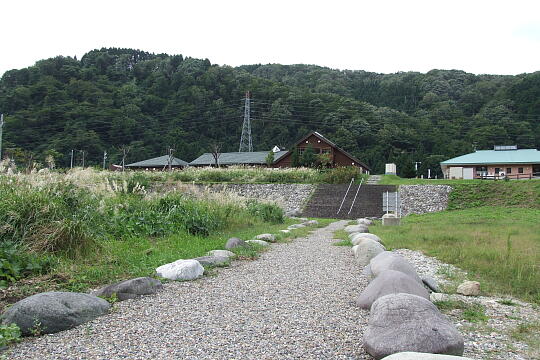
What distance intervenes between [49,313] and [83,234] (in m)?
2.78

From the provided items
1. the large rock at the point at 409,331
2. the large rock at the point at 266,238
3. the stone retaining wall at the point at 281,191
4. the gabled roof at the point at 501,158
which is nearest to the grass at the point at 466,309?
the large rock at the point at 409,331

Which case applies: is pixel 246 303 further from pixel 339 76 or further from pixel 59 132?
pixel 339 76

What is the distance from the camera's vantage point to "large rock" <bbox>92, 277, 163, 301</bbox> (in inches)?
185

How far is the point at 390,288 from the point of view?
448 centimetres

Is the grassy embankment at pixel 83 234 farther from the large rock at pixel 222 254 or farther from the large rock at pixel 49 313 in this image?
the large rock at pixel 49 313

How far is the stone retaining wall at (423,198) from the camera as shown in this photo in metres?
26.3

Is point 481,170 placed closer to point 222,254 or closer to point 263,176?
point 263,176

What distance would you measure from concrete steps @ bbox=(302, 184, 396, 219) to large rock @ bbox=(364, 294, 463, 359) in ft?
67.5

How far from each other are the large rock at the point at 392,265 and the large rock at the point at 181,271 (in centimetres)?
252

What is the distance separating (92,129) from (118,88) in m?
11.7

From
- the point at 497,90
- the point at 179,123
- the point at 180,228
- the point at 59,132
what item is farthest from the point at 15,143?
the point at 497,90

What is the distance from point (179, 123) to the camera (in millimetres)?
69000

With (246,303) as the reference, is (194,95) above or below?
above

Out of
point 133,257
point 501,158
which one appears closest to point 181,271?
point 133,257
